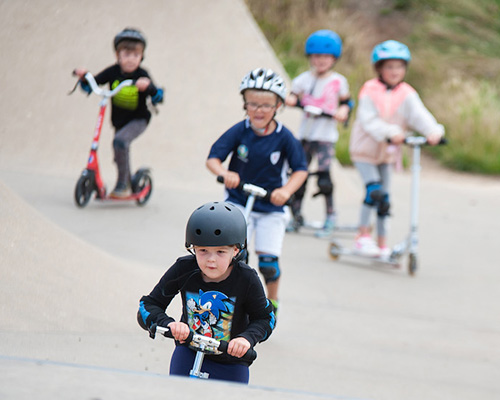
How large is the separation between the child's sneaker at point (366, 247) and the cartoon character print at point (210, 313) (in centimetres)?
444

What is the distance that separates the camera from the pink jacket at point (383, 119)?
286 inches

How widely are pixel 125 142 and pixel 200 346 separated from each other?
17.7ft

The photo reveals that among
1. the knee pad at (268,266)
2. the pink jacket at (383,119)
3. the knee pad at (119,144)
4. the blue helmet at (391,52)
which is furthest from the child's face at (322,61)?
the knee pad at (268,266)

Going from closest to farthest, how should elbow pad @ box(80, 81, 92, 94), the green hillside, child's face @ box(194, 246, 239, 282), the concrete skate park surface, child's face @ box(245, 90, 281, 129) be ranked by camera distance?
child's face @ box(194, 246, 239, 282)
the concrete skate park surface
child's face @ box(245, 90, 281, 129)
elbow pad @ box(80, 81, 92, 94)
the green hillside

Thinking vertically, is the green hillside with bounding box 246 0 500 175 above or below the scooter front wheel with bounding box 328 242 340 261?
above

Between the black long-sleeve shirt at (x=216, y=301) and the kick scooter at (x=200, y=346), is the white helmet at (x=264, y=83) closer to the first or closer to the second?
the black long-sleeve shirt at (x=216, y=301)

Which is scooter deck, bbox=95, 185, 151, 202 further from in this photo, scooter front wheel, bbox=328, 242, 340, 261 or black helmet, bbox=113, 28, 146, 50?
scooter front wheel, bbox=328, 242, 340, 261

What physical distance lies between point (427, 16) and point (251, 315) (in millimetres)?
17369

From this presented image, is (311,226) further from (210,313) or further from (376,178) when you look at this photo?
(210,313)

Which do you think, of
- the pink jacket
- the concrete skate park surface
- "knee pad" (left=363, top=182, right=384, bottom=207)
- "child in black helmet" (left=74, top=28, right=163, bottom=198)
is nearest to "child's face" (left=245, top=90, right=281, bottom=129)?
the concrete skate park surface

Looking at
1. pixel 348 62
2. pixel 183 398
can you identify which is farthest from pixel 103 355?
pixel 348 62

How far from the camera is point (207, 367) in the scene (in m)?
3.27

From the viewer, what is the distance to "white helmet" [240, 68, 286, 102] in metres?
4.89

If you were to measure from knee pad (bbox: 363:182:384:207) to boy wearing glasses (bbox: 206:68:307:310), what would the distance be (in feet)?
7.55
